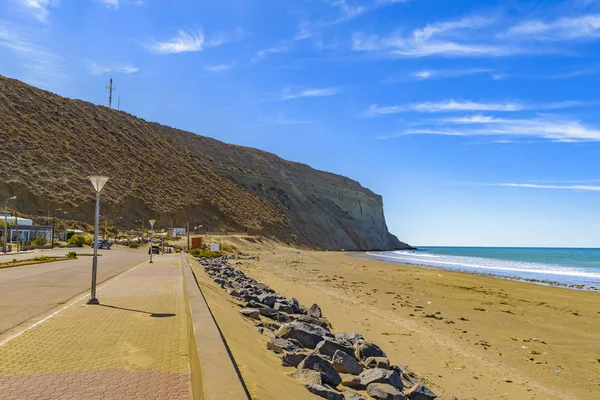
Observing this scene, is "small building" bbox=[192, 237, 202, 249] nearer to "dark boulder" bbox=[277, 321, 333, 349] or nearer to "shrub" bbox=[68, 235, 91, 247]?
"shrub" bbox=[68, 235, 91, 247]

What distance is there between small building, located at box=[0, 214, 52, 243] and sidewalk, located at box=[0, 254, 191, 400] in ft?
130

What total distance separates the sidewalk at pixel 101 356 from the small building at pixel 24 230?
39.6 m

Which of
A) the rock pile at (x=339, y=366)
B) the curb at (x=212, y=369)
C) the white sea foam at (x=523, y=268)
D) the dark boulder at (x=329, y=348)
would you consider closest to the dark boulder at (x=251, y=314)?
the rock pile at (x=339, y=366)

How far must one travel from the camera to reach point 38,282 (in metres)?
14.7

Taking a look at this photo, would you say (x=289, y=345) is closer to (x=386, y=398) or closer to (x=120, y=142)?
(x=386, y=398)

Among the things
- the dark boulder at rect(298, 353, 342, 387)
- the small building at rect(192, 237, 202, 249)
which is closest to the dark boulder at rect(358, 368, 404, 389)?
the dark boulder at rect(298, 353, 342, 387)

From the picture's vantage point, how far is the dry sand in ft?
20.6

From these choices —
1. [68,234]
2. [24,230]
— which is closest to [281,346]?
[24,230]

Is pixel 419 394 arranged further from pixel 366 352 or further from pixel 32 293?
pixel 32 293

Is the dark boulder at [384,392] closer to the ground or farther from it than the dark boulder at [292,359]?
closer to the ground

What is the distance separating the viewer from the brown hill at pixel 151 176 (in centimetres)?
5556

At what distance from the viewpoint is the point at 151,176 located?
68688 millimetres

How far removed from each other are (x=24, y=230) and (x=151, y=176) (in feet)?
84.7

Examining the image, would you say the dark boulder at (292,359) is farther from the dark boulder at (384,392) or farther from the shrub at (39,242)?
the shrub at (39,242)
